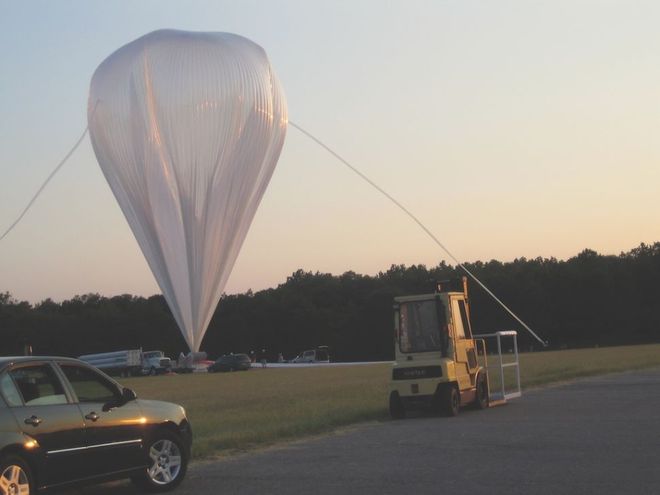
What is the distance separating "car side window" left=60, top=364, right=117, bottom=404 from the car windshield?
1035cm

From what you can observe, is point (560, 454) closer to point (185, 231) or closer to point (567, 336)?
point (185, 231)

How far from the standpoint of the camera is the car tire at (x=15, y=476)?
922cm

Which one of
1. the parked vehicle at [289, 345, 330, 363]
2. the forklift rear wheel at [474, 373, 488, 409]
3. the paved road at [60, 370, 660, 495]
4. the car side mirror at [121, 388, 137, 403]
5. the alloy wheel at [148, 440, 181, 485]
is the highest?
the parked vehicle at [289, 345, 330, 363]

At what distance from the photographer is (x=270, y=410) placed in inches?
968

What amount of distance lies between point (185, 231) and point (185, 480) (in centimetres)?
1079

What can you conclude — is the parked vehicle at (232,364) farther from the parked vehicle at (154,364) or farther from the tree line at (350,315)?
the tree line at (350,315)

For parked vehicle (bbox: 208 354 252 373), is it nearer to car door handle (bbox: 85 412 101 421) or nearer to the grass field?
the grass field

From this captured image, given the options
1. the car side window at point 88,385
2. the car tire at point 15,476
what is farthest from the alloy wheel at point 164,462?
the car tire at point 15,476

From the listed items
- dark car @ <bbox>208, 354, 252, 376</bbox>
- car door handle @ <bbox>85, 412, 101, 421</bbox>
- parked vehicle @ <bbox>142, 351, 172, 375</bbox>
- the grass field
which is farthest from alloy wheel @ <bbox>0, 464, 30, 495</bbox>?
parked vehicle @ <bbox>142, 351, 172, 375</bbox>

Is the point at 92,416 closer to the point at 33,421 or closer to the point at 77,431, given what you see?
the point at 77,431

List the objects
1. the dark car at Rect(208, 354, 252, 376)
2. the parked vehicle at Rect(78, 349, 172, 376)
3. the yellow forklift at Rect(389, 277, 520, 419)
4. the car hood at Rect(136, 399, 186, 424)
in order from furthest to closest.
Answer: the parked vehicle at Rect(78, 349, 172, 376)
the dark car at Rect(208, 354, 252, 376)
the yellow forklift at Rect(389, 277, 520, 419)
the car hood at Rect(136, 399, 186, 424)

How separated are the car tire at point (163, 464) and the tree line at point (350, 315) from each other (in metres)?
94.4

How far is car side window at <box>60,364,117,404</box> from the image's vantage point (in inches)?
422

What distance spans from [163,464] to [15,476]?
2347 mm
